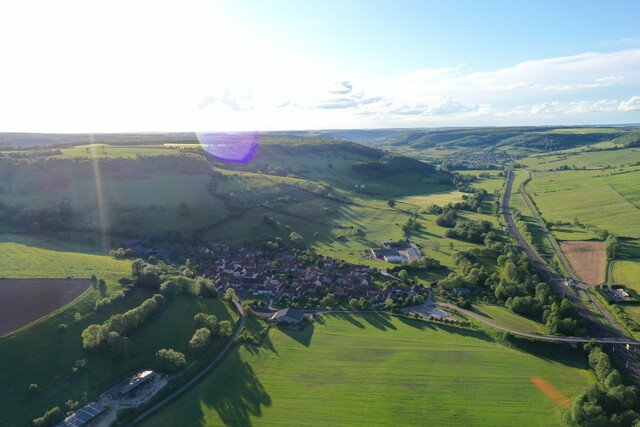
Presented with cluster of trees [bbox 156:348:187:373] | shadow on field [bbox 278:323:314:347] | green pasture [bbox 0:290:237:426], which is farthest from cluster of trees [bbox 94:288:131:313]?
shadow on field [bbox 278:323:314:347]

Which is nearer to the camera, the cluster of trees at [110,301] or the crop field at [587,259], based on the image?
the cluster of trees at [110,301]

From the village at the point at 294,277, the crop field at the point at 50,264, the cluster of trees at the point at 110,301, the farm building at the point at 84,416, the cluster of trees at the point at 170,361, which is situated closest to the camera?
the farm building at the point at 84,416

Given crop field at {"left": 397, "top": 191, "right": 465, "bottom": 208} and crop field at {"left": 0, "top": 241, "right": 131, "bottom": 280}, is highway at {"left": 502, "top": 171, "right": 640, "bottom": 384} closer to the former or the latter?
crop field at {"left": 397, "top": 191, "right": 465, "bottom": 208}

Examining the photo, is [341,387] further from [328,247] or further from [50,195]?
[50,195]

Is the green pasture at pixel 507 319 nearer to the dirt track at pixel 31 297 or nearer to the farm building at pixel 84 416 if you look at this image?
the farm building at pixel 84 416

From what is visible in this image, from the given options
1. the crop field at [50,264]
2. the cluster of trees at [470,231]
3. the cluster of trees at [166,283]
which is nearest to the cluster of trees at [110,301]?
the cluster of trees at [166,283]

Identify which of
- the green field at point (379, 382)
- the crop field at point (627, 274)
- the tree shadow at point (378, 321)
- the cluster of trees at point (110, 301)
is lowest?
the crop field at point (627, 274)
